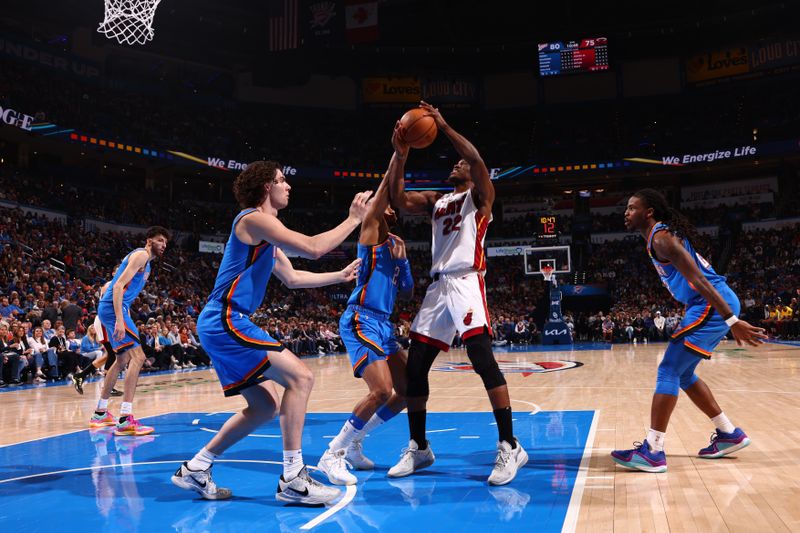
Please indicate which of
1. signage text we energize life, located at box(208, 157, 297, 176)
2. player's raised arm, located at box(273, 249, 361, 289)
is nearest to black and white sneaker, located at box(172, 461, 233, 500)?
player's raised arm, located at box(273, 249, 361, 289)

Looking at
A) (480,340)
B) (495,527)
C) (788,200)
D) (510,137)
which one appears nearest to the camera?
(495,527)

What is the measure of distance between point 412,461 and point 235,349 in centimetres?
143

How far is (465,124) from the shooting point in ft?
127

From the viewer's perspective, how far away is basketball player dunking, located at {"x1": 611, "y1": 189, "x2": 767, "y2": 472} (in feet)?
13.6

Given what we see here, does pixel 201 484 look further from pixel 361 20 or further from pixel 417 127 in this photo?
pixel 361 20

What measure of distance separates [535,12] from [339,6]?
11.6 meters

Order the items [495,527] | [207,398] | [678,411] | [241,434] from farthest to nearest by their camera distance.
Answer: [207,398]
[678,411]
[241,434]
[495,527]

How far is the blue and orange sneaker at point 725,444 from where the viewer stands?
4594mm

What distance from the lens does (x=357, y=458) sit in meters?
4.48

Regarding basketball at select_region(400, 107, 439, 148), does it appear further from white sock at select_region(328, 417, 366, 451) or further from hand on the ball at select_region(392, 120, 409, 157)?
white sock at select_region(328, 417, 366, 451)

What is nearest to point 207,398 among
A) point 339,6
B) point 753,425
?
point 753,425

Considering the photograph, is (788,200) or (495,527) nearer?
(495,527)

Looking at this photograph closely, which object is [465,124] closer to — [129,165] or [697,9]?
[697,9]

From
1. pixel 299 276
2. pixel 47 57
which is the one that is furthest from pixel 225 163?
pixel 299 276
